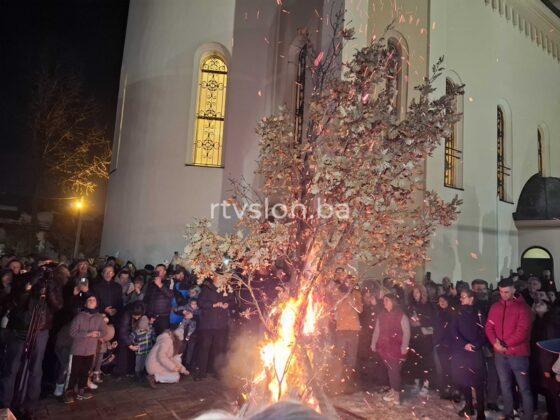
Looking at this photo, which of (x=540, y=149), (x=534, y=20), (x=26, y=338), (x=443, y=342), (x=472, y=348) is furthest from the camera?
(x=540, y=149)

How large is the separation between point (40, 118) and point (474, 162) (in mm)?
19229

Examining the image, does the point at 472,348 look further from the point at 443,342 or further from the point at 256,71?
the point at 256,71

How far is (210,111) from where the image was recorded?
46.5ft

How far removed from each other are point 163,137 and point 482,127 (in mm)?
10525

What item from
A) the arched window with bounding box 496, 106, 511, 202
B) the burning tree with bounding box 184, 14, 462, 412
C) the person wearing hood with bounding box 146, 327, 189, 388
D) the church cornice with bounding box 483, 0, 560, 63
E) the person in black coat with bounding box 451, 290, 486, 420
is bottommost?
the person wearing hood with bounding box 146, 327, 189, 388

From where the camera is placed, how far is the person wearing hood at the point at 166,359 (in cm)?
695

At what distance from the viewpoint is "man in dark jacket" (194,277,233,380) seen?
25.1 feet

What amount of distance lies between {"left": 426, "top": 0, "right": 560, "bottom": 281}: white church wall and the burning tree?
314 inches

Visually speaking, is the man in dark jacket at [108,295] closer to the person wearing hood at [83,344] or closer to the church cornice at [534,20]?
the person wearing hood at [83,344]

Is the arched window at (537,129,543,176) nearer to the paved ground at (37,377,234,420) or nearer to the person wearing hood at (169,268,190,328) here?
the person wearing hood at (169,268,190,328)

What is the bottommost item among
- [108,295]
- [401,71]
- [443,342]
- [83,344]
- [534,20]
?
[83,344]

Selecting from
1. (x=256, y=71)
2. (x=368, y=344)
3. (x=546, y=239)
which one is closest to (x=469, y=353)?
(x=368, y=344)

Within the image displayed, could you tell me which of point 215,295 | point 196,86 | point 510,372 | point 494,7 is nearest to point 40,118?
point 196,86

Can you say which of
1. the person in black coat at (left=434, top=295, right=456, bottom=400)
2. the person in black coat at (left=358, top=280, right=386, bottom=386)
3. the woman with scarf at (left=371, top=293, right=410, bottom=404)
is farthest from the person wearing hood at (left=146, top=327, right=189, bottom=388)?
the person in black coat at (left=434, top=295, right=456, bottom=400)
